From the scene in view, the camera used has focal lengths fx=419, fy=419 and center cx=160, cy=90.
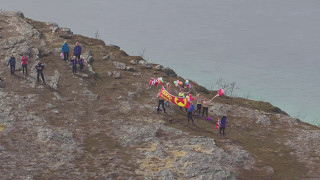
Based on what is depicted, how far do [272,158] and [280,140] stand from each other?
5.23m

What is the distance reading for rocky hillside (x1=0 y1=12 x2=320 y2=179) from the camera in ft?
115

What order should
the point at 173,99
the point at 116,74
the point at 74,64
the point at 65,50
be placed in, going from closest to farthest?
1. the point at 173,99
2. the point at 74,64
3. the point at 65,50
4. the point at 116,74

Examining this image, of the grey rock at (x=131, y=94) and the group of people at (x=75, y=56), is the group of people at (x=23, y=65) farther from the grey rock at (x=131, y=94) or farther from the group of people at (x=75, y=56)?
the grey rock at (x=131, y=94)

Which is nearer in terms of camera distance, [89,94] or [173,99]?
[173,99]

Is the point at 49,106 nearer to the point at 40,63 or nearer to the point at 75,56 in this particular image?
the point at 40,63

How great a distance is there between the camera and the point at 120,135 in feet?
137

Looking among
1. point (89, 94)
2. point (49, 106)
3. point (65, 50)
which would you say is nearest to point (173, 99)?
point (89, 94)

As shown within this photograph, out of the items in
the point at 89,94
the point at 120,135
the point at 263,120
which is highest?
the point at 89,94

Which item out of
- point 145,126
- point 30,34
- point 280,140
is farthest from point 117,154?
point 30,34

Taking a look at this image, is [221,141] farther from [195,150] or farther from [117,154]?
[117,154]

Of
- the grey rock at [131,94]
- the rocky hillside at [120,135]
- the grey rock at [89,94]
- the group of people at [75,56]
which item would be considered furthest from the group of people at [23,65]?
the grey rock at [131,94]

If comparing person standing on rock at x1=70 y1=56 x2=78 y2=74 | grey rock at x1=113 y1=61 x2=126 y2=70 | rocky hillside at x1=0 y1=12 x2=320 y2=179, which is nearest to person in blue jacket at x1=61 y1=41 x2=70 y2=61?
rocky hillside at x1=0 y1=12 x2=320 y2=179

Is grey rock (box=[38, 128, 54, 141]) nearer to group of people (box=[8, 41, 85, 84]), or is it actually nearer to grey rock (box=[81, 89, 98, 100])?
grey rock (box=[81, 89, 98, 100])

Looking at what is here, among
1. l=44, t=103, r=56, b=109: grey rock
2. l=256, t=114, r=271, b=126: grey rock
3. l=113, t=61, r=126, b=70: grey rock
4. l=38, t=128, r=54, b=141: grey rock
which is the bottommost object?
l=38, t=128, r=54, b=141: grey rock
